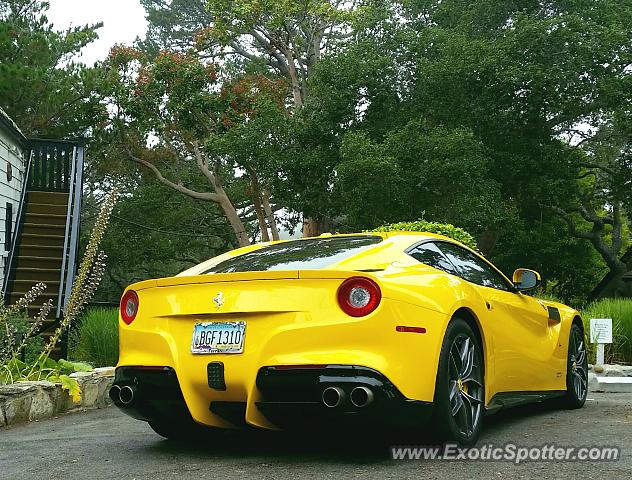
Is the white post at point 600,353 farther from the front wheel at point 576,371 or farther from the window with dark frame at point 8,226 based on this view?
the window with dark frame at point 8,226

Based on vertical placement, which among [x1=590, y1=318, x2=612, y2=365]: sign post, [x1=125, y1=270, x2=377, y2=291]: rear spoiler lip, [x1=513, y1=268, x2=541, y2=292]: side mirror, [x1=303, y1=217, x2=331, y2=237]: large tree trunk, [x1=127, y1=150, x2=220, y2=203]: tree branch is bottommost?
[x1=590, y1=318, x2=612, y2=365]: sign post

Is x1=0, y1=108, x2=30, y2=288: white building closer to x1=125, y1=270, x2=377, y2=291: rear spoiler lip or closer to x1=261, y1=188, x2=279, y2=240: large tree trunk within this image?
x1=125, y1=270, x2=377, y2=291: rear spoiler lip

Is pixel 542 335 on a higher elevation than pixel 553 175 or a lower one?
lower

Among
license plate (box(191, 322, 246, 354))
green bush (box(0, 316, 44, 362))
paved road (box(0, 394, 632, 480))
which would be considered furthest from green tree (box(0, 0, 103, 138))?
license plate (box(191, 322, 246, 354))

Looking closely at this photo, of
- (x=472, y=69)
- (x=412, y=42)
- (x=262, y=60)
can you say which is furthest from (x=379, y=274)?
(x=262, y=60)

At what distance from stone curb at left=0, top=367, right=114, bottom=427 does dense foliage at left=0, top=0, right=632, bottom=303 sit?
1422 centimetres

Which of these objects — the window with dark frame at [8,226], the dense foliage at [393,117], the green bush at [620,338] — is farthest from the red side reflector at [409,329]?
the dense foliage at [393,117]

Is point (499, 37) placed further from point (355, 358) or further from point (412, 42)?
point (355, 358)

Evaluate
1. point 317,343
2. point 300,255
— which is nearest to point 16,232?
point 300,255

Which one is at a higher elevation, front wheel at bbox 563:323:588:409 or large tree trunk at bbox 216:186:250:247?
large tree trunk at bbox 216:186:250:247

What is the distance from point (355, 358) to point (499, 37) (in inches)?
914

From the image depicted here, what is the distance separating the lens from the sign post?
10.4 meters

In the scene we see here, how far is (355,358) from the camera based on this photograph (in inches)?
173

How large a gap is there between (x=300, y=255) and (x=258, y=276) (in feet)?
2.05
